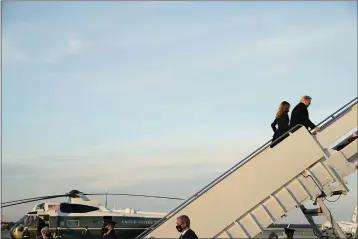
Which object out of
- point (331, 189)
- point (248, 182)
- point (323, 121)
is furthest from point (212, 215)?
point (323, 121)

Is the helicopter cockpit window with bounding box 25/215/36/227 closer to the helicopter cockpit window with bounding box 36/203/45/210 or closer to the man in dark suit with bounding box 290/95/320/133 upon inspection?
the helicopter cockpit window with bounding box 36/203/45/210

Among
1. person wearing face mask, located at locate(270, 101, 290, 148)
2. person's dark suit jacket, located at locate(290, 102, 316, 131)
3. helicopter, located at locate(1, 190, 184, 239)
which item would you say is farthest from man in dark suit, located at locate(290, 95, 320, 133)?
helicopter, located at locate(1, 190, 184, 239)

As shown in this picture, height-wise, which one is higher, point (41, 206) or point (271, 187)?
point (41, 206)

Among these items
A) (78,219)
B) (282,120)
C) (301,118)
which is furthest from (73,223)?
A: (301,118)

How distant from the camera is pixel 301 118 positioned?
8.62 m

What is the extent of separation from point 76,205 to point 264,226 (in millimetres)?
16087

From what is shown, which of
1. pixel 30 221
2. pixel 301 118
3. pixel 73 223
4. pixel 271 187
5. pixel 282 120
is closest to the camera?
pixel 271 187

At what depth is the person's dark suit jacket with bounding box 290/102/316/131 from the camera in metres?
8.61

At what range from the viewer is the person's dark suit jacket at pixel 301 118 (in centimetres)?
861

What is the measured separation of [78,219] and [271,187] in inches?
629

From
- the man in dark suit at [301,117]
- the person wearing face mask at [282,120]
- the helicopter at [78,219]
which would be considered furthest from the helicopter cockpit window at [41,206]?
the man in dark suit at [301,117]

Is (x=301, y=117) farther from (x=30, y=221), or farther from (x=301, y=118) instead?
(x=30, y=221)

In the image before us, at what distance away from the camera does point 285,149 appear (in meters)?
8.08

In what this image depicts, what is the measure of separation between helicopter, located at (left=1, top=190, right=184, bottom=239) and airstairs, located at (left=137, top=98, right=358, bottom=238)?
14.1 metres
